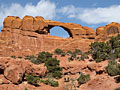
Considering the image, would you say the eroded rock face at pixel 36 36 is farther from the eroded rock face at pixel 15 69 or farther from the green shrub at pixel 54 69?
the eroded rock face at pixel 15 69

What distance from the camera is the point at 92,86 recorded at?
1394 centimetres

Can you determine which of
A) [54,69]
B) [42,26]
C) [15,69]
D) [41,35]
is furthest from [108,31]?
[15,69]

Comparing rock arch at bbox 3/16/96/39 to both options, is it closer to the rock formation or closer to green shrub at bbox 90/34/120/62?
the rock formation

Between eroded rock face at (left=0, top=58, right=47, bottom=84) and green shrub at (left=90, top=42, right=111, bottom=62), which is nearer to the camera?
eroded rock face at (left=0, top=58, right=47, bottom=84)

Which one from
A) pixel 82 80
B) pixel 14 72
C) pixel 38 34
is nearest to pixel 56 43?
pixel 38 34

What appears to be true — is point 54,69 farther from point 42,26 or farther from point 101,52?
point 42,26

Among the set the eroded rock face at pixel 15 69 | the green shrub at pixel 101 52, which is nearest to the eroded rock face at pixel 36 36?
the green shrub at pixel 101 52

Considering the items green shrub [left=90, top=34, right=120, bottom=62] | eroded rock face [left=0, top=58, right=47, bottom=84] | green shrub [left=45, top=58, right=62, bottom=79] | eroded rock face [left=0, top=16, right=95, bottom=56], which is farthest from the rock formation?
eroded rock face [left=0, top=58, right=47, bottom=84]

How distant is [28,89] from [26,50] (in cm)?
3107

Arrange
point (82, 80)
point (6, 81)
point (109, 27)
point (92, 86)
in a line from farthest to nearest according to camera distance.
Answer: point (109, 27)
point (82, 80)
point (92, 86)
point (6, 81)

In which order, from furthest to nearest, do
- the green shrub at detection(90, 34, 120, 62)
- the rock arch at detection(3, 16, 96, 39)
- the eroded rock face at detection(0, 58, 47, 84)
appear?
the rock arch at detection(3, 16, 96, 39)
the green shrub at detection(90, 34, 120, 62)
the eroded rock face at detection(0, 58, 47, 84)

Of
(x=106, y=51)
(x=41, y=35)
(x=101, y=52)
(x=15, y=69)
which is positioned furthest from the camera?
(x=41, y=35)

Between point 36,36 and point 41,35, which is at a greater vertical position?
point 41,35

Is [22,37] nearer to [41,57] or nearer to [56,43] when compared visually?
[56,43]
